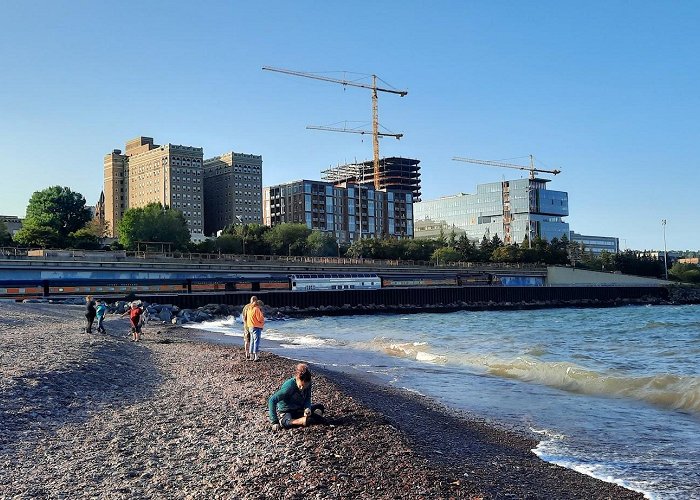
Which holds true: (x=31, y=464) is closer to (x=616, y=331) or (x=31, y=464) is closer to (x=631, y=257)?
(x=616, y=331)

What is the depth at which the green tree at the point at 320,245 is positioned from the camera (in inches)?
6260

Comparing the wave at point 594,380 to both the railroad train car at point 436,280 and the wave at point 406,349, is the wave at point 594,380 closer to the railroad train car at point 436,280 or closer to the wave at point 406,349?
the wave at point 406,349

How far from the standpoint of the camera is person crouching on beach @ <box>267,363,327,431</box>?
11836 mm

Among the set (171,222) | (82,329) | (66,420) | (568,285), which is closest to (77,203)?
(171,222)

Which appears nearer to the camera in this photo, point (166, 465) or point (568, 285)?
point (166, 465)

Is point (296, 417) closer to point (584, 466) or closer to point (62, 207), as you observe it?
point (584, 466)

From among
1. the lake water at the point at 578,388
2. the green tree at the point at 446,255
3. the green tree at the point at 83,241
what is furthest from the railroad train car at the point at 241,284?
the green tree at the point at 83,241

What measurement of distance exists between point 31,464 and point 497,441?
8122 mm

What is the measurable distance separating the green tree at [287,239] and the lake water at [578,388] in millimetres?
110386

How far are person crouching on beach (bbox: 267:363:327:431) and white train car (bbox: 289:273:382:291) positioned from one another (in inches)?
3304

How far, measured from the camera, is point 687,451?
42.2 feet

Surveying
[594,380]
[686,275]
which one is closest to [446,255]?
[686,275]

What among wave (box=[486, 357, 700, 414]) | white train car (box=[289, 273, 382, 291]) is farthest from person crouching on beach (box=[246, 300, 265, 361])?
white train car (box=[289, 273, 382, 291])

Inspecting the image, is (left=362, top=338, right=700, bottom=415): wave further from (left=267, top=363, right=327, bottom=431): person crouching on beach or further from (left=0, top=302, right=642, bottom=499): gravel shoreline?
(left=267, top=363, right=327, bottom=431): person crouching on beach
